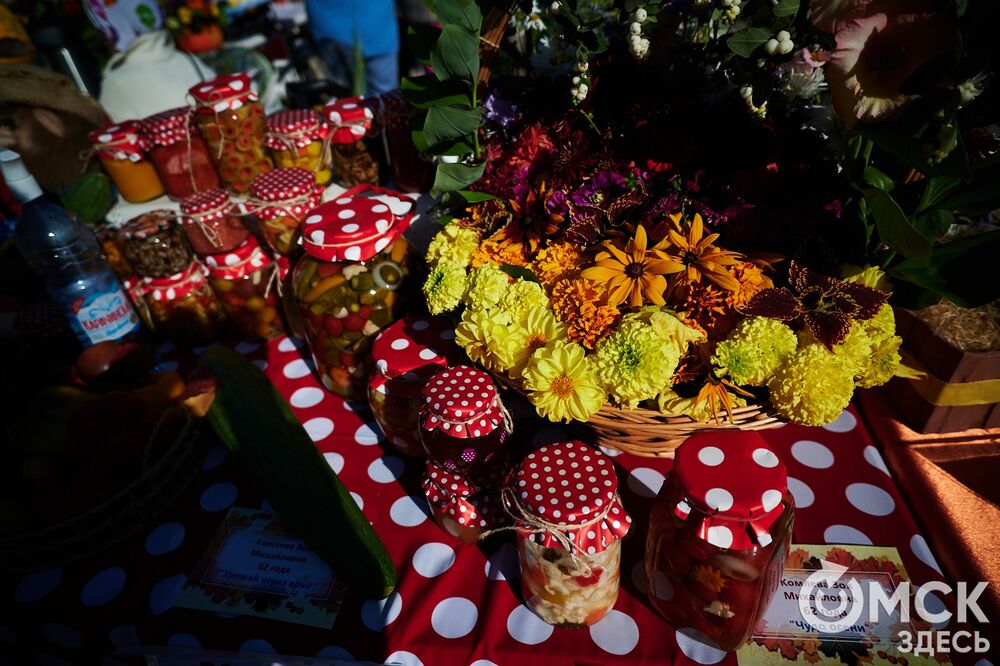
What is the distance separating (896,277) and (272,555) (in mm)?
917

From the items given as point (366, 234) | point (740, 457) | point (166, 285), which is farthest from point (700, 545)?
point (166, 285)

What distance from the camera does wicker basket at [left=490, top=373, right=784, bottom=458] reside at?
0.69m

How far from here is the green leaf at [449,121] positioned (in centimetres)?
80

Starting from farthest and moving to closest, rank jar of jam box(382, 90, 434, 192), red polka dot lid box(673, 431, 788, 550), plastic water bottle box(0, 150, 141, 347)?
jar of jam box(382, 90, 434, 192) < plastic water bottle box(0, 150, 141, 347) < red polka dot lid box(673, 431, 788, 550)

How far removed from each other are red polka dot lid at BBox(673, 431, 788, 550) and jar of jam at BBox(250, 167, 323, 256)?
78 cm

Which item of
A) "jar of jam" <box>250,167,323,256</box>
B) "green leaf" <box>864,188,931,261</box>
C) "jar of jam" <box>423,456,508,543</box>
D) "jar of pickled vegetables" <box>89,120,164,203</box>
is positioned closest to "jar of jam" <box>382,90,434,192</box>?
"jar of jam" <box>250,167,323,256</box>

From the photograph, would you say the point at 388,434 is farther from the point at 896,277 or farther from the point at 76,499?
the point at 896,277

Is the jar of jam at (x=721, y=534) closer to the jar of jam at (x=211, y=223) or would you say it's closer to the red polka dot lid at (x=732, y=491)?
the red polka dot lid at (x=732, y=491)

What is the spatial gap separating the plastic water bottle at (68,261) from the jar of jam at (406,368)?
22.4 inches

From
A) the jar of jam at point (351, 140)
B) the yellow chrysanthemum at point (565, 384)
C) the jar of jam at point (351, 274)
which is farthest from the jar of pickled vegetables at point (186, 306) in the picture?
the yellow chrysanthemum at point (565, 384)

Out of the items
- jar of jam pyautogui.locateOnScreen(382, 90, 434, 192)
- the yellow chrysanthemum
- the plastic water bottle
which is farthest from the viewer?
jar of jam pyautogui.locateOnScreen(382, 90, 434, 192)

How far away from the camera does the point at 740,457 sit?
0.58m

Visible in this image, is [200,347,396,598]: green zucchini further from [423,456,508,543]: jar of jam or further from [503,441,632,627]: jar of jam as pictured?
[503,441,632,627]: jar of jam

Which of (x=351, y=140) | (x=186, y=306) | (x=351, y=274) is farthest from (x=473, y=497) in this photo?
(x=351, y=140)
